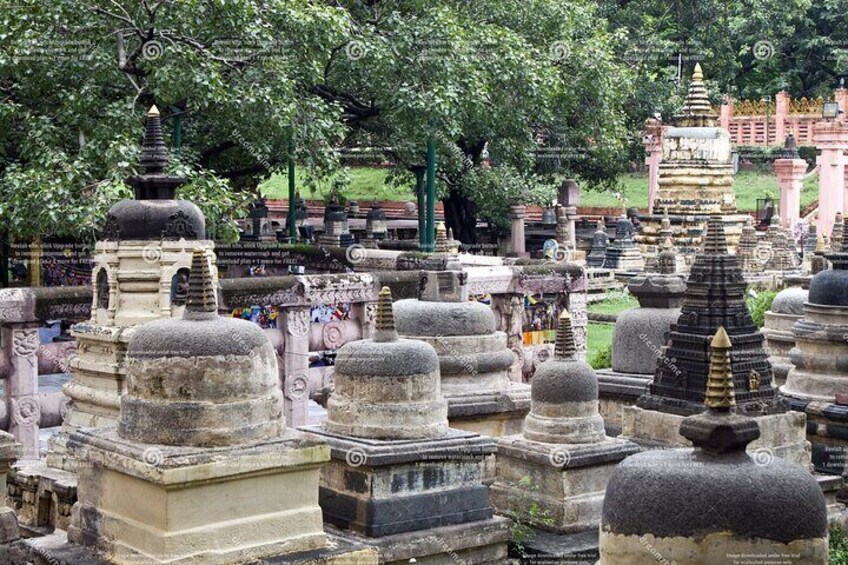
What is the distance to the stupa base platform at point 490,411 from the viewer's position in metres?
14.2

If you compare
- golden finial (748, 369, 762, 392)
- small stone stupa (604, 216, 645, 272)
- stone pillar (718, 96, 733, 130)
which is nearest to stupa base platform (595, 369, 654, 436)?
golden finial (748, 369, 762, 392)

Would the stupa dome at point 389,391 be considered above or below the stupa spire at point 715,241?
below

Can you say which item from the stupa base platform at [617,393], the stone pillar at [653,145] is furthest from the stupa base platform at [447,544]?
the stone pillar at [653,145]

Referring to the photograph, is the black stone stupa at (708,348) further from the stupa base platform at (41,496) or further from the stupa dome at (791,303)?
the stupa base platform at (41,496)

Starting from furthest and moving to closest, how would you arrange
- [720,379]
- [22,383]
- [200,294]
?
1. [22,383]
2. [200,294]
3. [720,379]

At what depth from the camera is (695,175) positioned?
37.1 m

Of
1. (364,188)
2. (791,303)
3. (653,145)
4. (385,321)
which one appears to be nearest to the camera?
(385,321)

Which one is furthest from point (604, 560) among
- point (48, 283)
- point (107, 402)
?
point (48, 283)

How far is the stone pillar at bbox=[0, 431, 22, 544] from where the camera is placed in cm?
1112

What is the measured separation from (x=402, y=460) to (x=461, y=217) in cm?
2772

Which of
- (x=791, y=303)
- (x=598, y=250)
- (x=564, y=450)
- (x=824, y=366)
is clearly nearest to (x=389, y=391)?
(x=564, y=450)

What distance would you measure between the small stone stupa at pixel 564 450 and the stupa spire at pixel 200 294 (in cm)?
355

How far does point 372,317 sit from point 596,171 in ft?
79.5

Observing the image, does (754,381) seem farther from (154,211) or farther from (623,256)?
(623,256)
